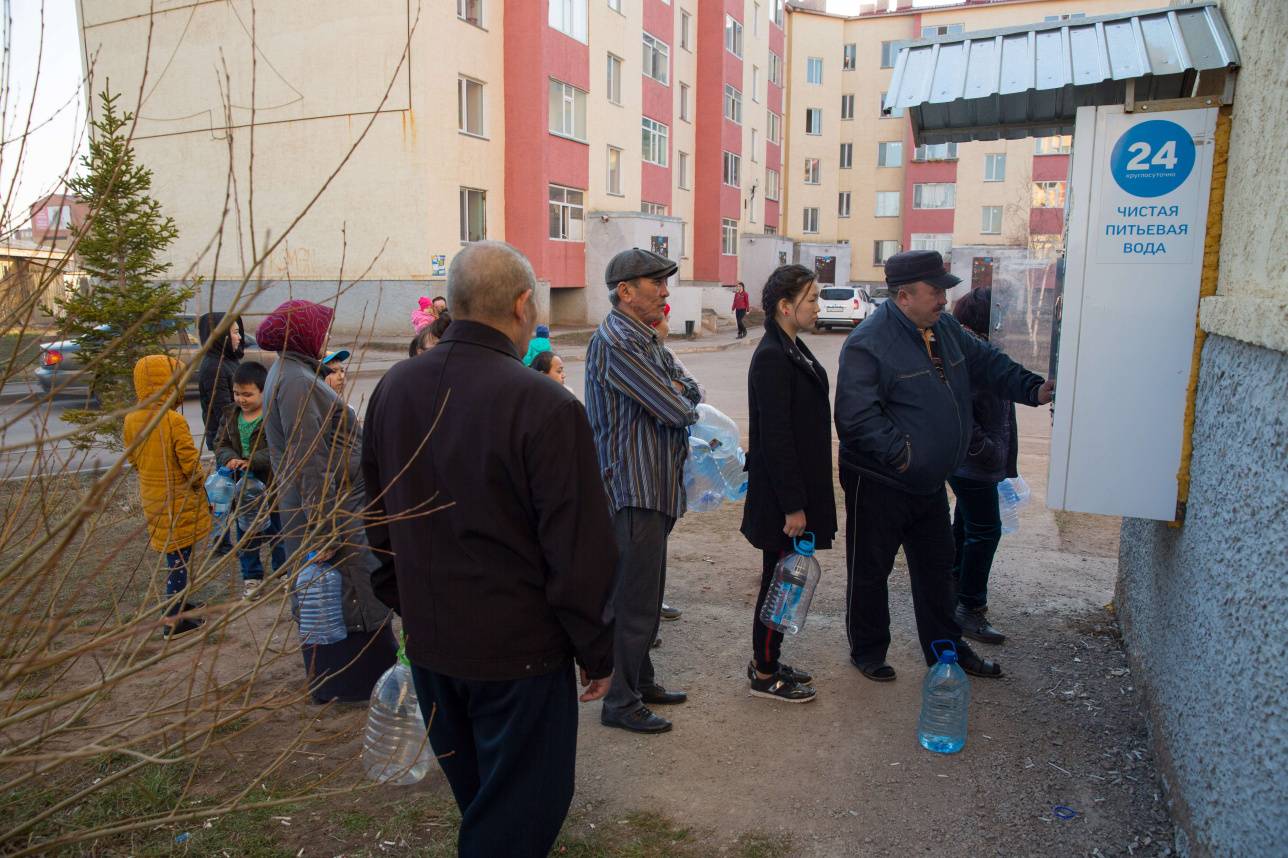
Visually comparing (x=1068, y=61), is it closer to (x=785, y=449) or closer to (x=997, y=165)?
(x=785, y=449)

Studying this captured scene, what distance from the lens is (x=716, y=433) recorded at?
256 inches

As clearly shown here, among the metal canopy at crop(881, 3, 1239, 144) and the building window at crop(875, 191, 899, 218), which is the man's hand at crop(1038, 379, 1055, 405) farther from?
the building window at crop(875, 191, 899, 218)

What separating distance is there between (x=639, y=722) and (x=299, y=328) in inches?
88.4

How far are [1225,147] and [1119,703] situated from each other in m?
2.44

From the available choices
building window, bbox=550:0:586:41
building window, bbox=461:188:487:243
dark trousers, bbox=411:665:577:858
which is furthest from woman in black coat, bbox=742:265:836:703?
building window, bbox=550:0:586:41

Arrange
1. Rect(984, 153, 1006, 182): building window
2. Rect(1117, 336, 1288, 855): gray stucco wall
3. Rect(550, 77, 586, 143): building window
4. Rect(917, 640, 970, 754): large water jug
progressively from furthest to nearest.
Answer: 1. Rect(984, 153, 1006, 182): building window
2. Rect(550, 77, 586, 143): building window
3. Rect(917, 640, 970, 754): large water jug
4. Rect(1117, 336, 1288, 855): gray stucco wall

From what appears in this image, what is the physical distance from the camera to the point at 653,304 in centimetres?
390

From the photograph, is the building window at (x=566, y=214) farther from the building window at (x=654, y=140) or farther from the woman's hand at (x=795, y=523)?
the woman's hand at (x=795, y=523)

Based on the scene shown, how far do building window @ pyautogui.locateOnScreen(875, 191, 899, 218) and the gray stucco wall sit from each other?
5341cm

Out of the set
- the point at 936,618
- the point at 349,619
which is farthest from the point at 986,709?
the point at 349,619

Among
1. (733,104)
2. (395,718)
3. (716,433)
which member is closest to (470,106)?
(733,104)

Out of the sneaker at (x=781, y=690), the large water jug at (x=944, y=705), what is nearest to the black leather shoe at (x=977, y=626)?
the large water jug at (x=944, y=705)

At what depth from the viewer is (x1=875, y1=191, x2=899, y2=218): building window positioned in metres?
53.9

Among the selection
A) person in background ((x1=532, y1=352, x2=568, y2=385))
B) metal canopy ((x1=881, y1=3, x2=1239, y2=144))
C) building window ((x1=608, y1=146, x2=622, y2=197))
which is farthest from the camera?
building window ((x1=608, y1=146, x2=622, y2=197))
